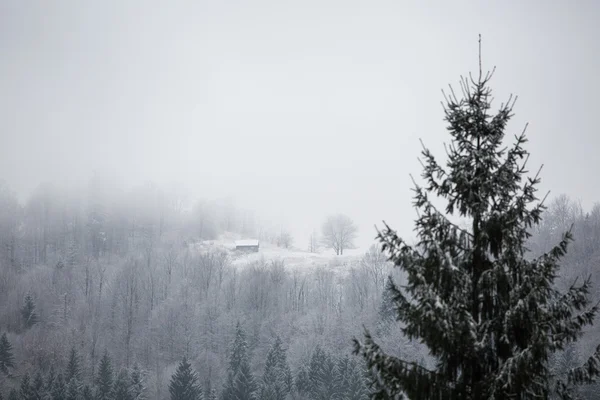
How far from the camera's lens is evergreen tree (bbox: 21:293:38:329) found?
81.9 meters

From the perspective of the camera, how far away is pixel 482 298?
734 cm

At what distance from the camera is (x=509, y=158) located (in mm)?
7797

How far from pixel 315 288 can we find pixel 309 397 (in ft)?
156

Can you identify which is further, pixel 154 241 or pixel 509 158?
pixel 154 241

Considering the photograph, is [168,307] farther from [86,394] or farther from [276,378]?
[276,378]

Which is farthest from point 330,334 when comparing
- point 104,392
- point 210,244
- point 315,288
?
point 210,244

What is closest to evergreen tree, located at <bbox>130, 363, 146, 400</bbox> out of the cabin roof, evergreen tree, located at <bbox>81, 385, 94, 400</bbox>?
evergreen tree, located at <bbox>81, 385, 94, 400</bbox>

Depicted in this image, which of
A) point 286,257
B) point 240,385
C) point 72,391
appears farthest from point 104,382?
point 286,257

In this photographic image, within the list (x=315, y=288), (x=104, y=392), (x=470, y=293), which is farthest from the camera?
(x=315, y=288)

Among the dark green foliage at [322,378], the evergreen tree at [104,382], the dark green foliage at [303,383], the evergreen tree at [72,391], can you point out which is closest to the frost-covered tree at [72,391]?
the evergreen tree at [72,391]

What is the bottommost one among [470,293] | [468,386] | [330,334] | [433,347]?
[330,334]

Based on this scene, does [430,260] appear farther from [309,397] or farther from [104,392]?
[104,392]

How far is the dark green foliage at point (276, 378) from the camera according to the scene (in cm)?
5159

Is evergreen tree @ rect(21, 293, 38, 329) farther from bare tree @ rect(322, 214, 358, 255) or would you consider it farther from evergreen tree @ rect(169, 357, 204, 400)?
bare tree @ rect(322, 214, 358, 255)
